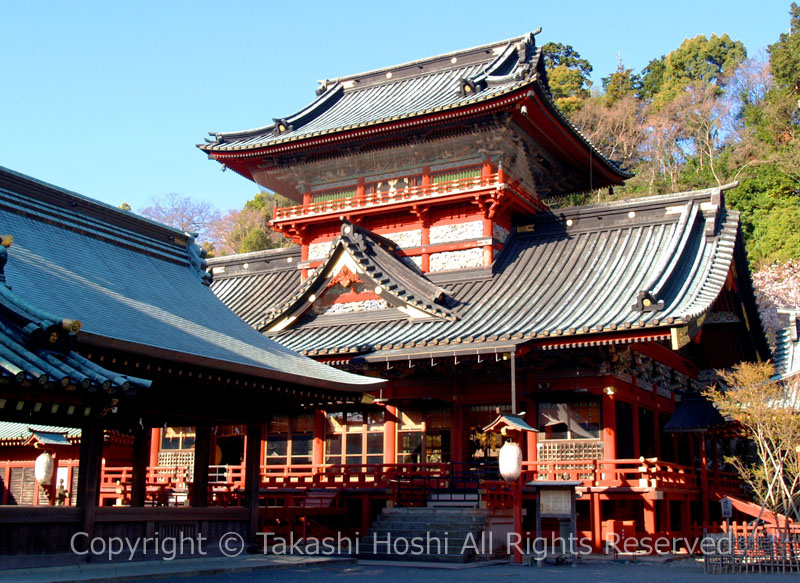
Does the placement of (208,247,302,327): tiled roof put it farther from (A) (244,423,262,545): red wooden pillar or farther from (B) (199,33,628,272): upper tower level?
(A) (244,423,262,545): red wooden pillar

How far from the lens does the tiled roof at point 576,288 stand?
2088 cm

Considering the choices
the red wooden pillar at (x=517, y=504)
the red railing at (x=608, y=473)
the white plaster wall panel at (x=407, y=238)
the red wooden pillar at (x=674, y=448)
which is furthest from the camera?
the white plaster wall panel at (x=407, y=238)

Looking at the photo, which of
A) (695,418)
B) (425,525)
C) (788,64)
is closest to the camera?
(425,525)

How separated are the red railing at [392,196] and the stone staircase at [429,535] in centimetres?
1117

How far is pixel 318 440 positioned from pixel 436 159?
33.6ft

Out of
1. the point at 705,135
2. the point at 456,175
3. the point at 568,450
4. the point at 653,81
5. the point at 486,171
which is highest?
the point at 653,81

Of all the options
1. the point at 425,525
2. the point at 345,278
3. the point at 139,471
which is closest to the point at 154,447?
the point at 345,278

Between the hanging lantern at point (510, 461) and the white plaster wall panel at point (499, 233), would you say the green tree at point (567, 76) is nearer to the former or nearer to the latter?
the white plaster wall panel at point (499, 233)

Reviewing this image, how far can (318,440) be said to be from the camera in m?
24.8

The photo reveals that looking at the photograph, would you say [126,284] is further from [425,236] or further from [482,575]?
[425,236]

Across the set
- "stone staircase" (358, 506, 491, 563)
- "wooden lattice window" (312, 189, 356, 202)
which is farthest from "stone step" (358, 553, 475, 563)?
"wooden lattice window" (312, 189, 356, 202)

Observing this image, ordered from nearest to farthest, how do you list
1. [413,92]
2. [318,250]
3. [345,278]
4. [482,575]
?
1. [482,575]
2. [345,278]
3. [318,250]
4. [413,92]

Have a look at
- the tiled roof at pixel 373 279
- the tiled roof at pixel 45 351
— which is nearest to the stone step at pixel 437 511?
the tiled roof at pixel 373 279

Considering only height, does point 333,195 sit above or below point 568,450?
above
